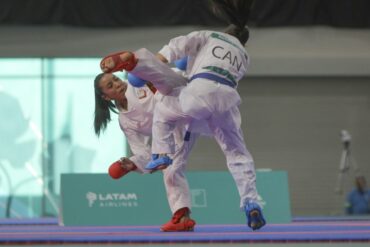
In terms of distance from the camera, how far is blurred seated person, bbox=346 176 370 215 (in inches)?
561

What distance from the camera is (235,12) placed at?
19.2ft

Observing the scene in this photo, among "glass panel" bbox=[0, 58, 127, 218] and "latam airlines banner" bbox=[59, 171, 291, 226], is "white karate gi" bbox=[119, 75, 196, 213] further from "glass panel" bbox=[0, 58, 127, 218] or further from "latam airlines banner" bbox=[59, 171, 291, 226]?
"glass panel" bbox=[0, 58, 127, 218]

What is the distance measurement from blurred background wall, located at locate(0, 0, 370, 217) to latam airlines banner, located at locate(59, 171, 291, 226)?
6518 mm

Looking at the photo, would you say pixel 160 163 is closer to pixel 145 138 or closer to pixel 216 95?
pixel 216 95

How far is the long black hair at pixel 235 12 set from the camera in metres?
5.85

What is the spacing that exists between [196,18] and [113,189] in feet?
22.3

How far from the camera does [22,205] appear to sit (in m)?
15.5

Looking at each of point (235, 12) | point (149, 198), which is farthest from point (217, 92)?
point (149, 198)

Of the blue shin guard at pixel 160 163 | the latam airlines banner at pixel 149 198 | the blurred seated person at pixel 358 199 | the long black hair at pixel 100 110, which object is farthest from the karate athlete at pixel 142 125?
the blurred seated person at pixel 358 199

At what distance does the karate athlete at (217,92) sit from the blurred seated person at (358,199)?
8.78 m

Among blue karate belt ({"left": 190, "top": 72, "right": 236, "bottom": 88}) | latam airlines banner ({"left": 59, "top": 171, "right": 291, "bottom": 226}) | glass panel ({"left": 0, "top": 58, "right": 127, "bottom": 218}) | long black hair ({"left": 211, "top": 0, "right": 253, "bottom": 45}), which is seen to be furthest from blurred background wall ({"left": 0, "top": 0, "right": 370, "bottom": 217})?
blue karate belt ({"left": 190, "top": 72, "right": 236, "bottom": 88})

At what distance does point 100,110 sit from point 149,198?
2590mm

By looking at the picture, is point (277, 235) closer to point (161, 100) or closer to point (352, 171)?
point (161, 100)

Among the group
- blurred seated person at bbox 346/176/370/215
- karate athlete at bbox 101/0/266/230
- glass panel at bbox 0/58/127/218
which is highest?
glass panel at bbox 0/58/127/218
